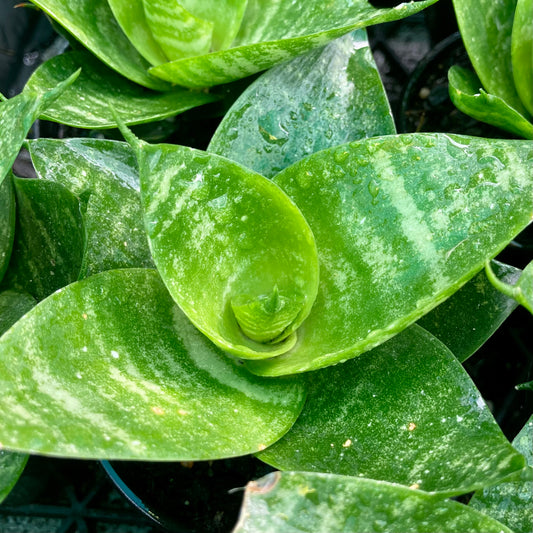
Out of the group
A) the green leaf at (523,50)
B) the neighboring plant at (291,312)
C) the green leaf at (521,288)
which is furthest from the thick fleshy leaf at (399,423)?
the green leaf at (523,50)

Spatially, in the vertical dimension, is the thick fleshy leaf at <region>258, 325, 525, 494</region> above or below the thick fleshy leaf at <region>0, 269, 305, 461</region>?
below

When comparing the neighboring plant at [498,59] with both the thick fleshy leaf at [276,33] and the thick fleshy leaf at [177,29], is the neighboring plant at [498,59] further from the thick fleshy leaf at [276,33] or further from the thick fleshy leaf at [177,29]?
the thick fleshy leaf at [177,29]

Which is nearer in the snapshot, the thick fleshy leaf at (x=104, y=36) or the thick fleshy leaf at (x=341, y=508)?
the thick fleshy leaf at (x=341, y=508)

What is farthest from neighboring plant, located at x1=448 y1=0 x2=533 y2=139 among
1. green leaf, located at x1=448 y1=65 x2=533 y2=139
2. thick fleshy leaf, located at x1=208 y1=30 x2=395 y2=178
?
thick fleshy leaf, located at x1=208 y1=30 x2=395 y2=178

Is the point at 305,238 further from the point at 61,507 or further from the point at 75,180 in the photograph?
the point at 61,507

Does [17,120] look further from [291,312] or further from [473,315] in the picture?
[473,315]

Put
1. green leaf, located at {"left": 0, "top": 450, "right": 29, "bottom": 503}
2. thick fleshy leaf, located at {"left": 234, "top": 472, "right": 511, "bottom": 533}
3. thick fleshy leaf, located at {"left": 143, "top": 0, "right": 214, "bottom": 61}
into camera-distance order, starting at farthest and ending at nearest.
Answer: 1. thick fleshy leaf, located at {"left": 143, "top": 0, "right": 214, "bottom": 61}
2. green leaf, located at {"left": 0, "top": 450, "right": 29, "bottom": 503}
3. thick fleshy leaf, located at {"left": 234, "top": 472, "right": 511, "bottom": 533}

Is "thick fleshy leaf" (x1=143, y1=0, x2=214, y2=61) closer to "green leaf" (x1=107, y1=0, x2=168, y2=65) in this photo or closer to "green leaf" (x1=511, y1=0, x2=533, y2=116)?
"green leaf" (x1=107, y1=0, x2=168, y2=65)
